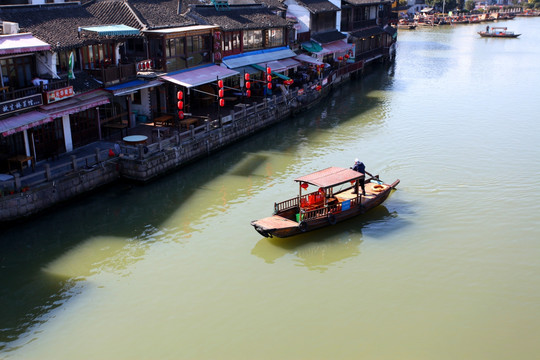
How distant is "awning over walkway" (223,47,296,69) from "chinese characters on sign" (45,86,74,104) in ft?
50.4

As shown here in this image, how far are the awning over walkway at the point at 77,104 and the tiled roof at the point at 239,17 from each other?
1238 centimetres

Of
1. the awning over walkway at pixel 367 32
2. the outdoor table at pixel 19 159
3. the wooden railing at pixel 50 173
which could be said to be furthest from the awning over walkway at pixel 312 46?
the outdoor table at pixel 19 159

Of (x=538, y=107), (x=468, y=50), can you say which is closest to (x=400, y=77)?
(x=538, y=107)

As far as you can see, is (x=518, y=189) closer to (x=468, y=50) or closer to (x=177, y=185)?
(x=177, y=185)

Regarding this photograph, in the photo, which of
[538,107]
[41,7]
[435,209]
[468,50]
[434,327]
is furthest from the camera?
[468,50]

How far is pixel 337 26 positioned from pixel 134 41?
33.1 m

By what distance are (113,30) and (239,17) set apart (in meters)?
15.6

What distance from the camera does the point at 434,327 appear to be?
55.6 feet

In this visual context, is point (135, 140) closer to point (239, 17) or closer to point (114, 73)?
point (114, 73)

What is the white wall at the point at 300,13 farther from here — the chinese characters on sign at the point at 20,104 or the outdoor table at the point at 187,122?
the chinese characters on sign at the point at 20,104

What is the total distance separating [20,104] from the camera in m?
24.3

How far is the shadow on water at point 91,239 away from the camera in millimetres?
18297

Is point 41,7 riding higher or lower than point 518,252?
higher

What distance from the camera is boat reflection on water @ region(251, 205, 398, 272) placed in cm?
2105
